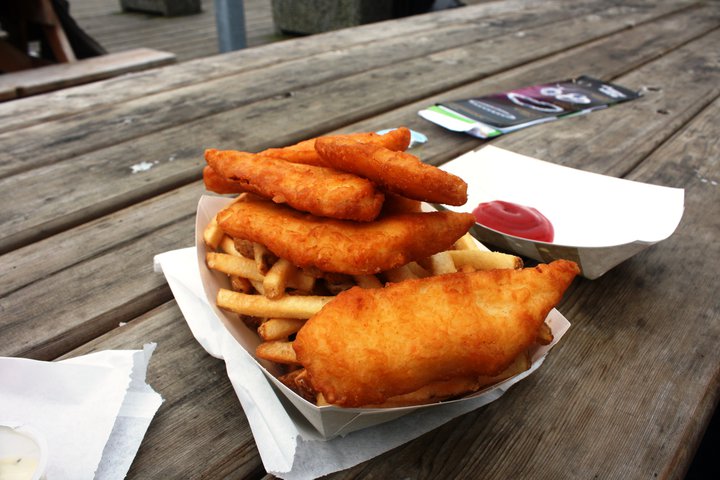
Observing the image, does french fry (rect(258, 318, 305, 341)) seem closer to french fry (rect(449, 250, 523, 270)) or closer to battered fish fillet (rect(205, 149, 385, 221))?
battered fish fillet (rect(205, 149, 385, 221))

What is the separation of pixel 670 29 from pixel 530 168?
3114 millimetres

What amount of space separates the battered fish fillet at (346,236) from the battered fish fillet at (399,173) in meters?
0.06

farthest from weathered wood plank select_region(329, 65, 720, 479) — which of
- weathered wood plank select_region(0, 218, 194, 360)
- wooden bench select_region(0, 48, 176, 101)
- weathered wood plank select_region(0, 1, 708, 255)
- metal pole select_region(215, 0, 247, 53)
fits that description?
metal pole select_region(215, 0, 247, 53)

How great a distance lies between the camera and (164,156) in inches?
79.3

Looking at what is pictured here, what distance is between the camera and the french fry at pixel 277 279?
0.92 m

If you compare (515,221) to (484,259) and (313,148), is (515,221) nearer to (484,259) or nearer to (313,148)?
(484,259)

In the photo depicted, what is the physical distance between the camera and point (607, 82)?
9.11 ft

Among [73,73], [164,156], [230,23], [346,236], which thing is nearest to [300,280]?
[346,236]

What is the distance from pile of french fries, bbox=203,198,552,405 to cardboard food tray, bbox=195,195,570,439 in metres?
0.02

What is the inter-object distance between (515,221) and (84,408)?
1044 mm

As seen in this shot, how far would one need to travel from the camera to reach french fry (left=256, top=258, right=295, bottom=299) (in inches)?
36.3

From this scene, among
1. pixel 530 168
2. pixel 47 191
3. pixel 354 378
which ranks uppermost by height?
pixel 354 378

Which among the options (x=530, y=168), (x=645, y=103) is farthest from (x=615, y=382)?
→ (x=645, y=103)

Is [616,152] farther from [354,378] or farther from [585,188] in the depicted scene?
[354,378]
